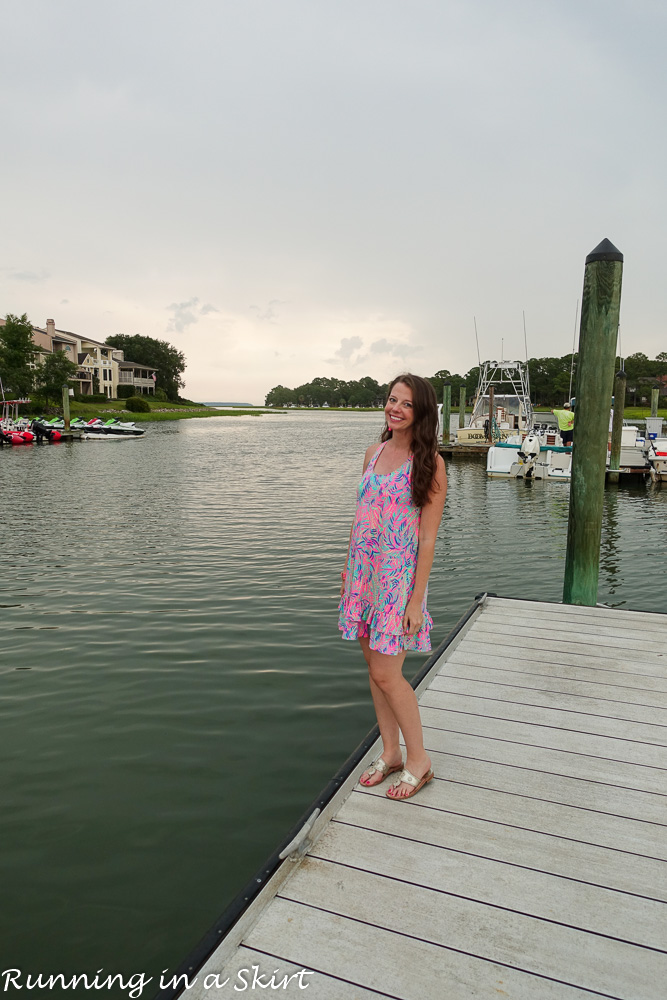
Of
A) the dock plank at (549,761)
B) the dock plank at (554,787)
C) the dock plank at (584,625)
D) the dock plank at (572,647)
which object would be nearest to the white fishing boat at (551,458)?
the dock plank at (584,625)

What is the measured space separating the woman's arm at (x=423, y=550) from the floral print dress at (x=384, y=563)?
0.09 feet

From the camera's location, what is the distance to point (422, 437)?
118 inches

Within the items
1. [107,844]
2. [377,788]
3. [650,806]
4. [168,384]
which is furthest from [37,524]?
[168,384]

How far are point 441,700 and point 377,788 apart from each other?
45.2 inches

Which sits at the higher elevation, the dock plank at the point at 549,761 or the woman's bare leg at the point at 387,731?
the woman's bare leg at the point at 387,731

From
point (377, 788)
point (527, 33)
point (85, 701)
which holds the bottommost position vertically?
point (85, 701)

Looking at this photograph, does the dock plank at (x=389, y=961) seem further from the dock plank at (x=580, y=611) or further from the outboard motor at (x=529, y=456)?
the outboard motor at (x=529, y=456)

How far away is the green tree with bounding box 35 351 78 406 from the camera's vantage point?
2726 inches

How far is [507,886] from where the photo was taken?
2.51 m

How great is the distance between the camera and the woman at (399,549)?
301cm

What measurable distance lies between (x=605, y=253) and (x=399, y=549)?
451 cm

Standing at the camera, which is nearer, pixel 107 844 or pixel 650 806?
pixel 650 806

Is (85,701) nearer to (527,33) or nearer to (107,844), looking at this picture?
(107,844)

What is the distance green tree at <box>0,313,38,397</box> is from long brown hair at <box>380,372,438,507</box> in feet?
233
